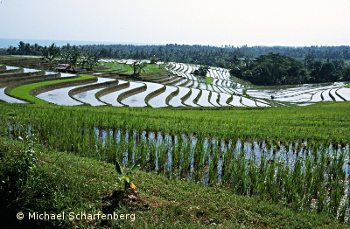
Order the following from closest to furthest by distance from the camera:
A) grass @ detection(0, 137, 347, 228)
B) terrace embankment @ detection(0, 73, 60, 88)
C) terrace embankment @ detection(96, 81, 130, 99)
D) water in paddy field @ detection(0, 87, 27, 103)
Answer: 1. grass @ detection(0, 137, 347, 228)
2. water in paddy field @ detection(0, 87, 27, 103)
3. terrace embankment @ detection(0, 73, 60, 88)
4. terrace embankment @ detection(96, 81, 130, 99)

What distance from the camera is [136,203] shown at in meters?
4.85

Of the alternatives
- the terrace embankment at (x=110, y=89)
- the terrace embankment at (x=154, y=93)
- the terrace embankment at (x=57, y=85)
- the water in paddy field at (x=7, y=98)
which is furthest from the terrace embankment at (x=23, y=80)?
the terrace embankment at (x=154, y=93)

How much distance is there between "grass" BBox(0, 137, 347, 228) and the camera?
4625 mm

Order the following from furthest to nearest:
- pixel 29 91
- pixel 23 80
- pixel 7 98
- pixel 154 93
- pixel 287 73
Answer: pixel 287 73
pixel 154 93
pixel 23 80
pixel 29 91
pixel 7 98

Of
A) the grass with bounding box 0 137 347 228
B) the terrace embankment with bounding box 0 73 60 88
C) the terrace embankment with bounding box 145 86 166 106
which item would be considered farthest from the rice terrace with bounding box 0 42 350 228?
the terrace embankment with bounding box 0 73 60 88

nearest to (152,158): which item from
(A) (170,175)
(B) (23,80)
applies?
(A) (170,175)

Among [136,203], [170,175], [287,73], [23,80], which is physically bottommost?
[170,175]

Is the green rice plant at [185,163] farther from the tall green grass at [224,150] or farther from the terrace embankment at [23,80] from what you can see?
the terrace embankment at [23,80]

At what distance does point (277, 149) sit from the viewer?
→ 968cm

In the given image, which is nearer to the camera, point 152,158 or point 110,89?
point 152,158

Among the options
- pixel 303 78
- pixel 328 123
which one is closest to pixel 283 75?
pixel 303 78

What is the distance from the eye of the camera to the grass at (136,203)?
15.2ft

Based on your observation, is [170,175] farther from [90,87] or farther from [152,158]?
[90,87]

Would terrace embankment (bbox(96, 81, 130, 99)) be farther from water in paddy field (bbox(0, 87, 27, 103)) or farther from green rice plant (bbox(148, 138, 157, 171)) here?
green rice plant (bbox(148, 138, 157, 171))
